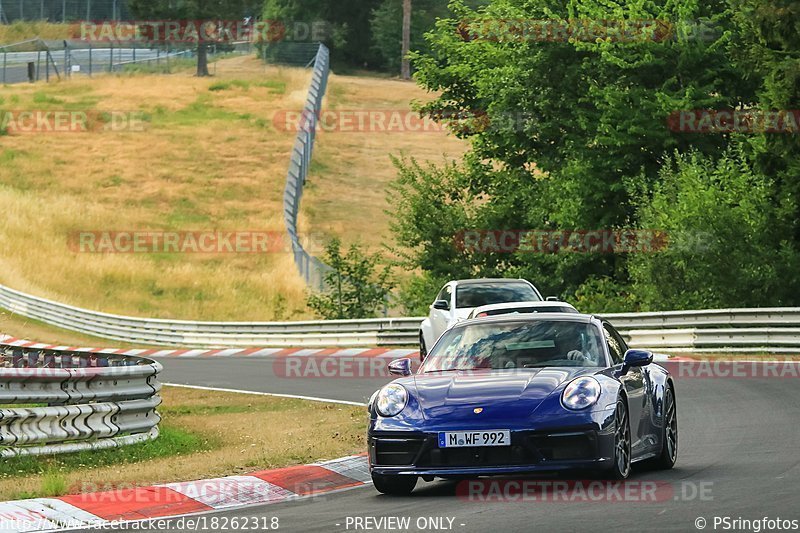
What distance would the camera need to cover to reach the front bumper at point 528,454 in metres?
10.4

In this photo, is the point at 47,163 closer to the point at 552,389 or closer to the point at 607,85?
the point at 607,85

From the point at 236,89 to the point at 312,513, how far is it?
8940 cm

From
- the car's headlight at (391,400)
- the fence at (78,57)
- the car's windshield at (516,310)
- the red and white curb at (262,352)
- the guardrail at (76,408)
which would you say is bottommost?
the red and white curb at (262,352)

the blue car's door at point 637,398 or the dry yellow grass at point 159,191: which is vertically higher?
the blue car's door at point 637,398

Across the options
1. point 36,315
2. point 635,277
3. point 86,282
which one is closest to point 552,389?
point 635,277

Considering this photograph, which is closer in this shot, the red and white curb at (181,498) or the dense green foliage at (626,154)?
the red and white curb at (181,498)

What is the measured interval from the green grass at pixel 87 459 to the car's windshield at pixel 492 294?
30.5ft

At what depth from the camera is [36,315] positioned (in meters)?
Result: 46.3

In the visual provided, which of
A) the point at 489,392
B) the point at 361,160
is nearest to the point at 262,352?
the point at 489,392

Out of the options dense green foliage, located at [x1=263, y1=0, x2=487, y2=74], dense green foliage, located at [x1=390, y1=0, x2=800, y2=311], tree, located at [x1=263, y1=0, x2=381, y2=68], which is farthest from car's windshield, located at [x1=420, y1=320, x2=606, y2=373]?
tree, located at [x1=263, y1=0, x2=381, y2=68]

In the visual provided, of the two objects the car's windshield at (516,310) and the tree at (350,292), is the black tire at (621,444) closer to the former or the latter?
the car's windshield at (516,310)

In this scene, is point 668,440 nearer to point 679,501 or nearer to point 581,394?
point 581,394

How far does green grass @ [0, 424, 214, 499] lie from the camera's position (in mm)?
11273

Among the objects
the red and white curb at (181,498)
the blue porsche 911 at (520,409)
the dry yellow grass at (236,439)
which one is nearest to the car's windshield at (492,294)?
the dry yellow grass at (236,439)
